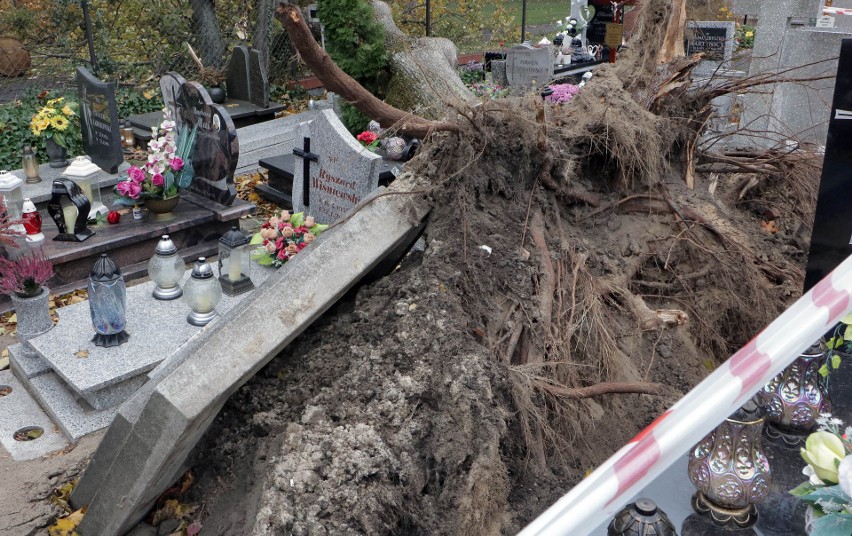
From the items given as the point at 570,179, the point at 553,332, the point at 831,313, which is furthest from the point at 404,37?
the point at 831,313

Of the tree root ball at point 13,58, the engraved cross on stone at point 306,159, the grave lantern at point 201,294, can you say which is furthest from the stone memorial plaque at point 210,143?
the tree root ball at point 13,58

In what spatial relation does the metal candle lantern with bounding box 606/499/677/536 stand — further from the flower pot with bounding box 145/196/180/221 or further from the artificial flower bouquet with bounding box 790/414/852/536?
the flower pot with bounding box 145/196/180/221

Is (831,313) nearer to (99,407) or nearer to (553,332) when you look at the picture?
(553,332)

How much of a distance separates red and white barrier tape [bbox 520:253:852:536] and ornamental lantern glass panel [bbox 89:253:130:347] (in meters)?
3.87

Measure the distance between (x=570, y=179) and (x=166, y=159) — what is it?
164 inches

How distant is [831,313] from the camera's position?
5.33 feet

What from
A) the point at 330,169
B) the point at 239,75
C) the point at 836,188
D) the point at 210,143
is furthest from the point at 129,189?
the point at 836,188

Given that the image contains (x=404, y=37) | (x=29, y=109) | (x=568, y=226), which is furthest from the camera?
(x=404, y=37)

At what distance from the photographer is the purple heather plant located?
15.8 ft

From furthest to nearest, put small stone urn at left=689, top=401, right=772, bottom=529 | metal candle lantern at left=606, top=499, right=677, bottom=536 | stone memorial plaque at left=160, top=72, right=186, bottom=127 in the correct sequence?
stone memorial plaque at left=160, top=72, right=186, bottom=127, small stone urn at left=689, top=401, right=772, bottom=529, metal candle lantern at left=606, top=499, right=677, bottom=536

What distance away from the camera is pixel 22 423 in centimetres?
465

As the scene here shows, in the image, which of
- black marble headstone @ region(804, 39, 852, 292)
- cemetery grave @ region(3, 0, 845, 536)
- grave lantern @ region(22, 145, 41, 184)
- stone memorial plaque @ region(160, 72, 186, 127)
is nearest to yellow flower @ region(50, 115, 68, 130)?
grave lantern @ region(22, 145, 41, 184)

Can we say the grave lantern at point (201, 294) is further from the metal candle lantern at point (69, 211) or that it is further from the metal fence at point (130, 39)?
the metal fence at point (130, 39)

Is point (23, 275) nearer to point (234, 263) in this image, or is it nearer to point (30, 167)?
point (234, 263)
